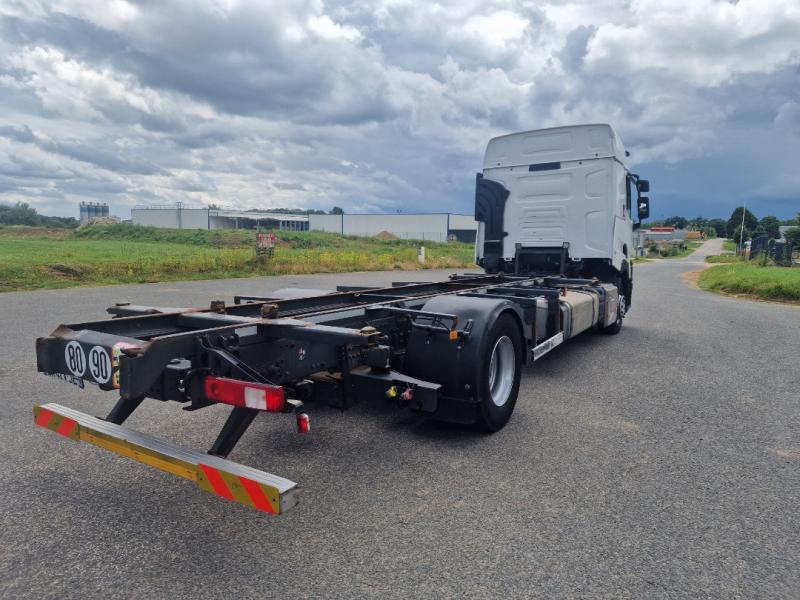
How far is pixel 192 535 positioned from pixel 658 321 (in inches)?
405

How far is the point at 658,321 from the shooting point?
10953mm

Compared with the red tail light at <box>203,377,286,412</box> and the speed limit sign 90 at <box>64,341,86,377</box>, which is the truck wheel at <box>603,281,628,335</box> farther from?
the speed limit sign 90 at <box>64,341,86,377</box>

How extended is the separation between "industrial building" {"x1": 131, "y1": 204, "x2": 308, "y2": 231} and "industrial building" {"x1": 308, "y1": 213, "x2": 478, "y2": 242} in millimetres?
11573

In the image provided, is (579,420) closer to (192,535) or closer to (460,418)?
(460,418)

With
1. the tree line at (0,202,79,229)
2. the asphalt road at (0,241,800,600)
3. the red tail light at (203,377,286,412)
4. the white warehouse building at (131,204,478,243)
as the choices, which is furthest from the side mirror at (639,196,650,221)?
the tree line at (0,202,79,229)

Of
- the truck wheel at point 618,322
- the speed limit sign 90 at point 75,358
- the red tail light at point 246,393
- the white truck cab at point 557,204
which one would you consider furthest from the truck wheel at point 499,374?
the truck wheel at point 618,322

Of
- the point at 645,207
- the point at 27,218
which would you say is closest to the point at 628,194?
the point at 645,207

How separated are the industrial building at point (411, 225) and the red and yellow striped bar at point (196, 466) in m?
88.9

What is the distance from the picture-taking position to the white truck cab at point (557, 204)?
8.38 meters

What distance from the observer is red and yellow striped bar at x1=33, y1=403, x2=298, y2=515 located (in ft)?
7.80

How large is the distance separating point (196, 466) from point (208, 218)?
9196cm

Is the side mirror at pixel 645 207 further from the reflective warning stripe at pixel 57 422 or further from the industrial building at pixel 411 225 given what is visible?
the industrial building at pixel 411 225

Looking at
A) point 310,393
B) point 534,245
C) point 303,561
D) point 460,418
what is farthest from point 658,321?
point 303,561

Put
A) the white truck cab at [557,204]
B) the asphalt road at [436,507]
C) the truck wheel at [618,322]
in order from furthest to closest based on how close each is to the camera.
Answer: the truck wheel at [618,322] < the white truck cab at [557,204] < the asphalt road at [436,507]
